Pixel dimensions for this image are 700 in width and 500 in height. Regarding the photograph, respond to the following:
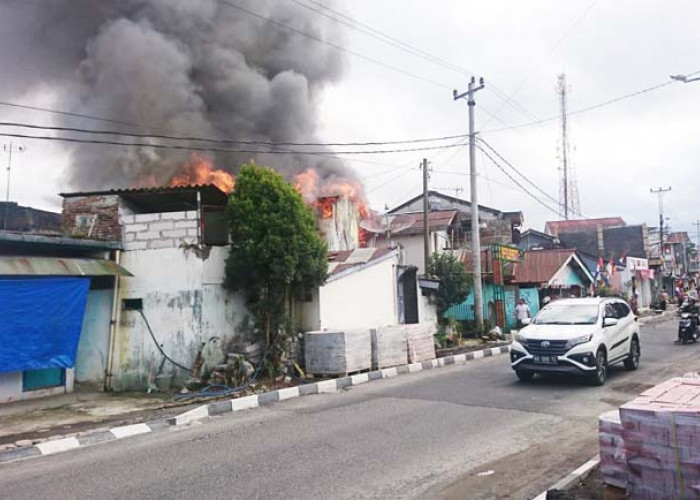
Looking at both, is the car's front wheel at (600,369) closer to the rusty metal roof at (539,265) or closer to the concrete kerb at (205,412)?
the concrete kerb at (205,412)

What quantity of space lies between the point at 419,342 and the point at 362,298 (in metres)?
1.93

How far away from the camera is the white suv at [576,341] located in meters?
9.54

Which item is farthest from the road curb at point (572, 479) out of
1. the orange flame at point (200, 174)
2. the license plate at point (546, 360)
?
the orange flame at point (200, 174)

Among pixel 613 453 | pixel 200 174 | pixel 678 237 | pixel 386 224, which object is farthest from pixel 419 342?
pixel 678 237

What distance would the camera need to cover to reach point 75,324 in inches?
400

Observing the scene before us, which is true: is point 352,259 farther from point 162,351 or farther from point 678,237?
point 678,237

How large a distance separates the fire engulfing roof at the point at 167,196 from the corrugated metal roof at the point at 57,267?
1717 millimetres

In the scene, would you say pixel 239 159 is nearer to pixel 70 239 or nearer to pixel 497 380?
pixel 70 239

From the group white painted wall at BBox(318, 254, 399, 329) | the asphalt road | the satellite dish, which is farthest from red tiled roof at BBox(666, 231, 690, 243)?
the asphalt road

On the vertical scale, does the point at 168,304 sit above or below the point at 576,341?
above

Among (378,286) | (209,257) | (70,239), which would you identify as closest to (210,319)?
(209,257)

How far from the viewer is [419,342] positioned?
14.1 meters

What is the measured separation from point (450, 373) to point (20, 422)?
8.47 meters

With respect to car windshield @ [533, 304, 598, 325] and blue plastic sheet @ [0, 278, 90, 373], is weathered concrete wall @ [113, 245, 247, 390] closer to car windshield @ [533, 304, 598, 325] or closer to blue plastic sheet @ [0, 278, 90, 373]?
blue plastic sheet @ [0, 278, 90, 373]
